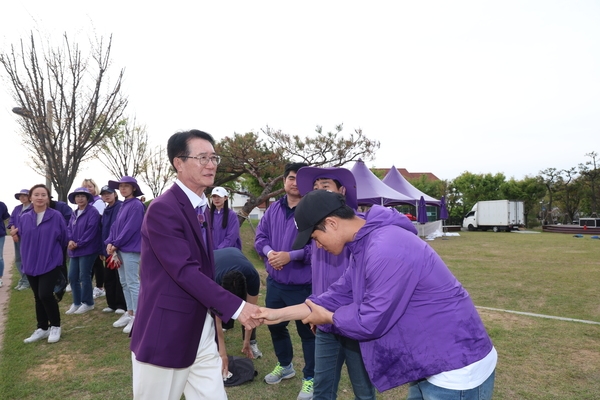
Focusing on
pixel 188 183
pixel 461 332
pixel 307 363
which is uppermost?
pixel 188 183

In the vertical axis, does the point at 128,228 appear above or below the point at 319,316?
above

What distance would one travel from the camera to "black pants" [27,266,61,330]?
17.0ft

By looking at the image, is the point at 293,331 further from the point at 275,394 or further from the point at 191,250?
the point at 191,250

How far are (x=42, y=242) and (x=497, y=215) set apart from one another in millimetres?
34307

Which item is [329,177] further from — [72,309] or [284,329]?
[72,309]

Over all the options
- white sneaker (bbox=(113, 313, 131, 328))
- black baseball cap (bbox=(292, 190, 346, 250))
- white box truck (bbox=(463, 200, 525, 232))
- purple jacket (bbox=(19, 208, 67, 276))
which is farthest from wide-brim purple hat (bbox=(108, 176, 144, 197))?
white box truck (bbox=(463, 200, 525, 232))

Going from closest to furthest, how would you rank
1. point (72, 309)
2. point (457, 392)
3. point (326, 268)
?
point (457, 392), point (326, 268), point (72, 309)

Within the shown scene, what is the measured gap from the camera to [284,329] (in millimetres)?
4141

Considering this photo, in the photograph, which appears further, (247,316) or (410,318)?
(247,316)

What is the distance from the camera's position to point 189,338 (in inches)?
87.4

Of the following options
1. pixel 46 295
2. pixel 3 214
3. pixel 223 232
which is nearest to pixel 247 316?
pixel 223 232

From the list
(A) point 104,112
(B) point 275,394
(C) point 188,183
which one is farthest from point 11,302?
(C) point 188,183

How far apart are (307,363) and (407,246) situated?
8.02 feet

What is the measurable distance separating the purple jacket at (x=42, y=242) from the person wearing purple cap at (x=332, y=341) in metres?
3.73
